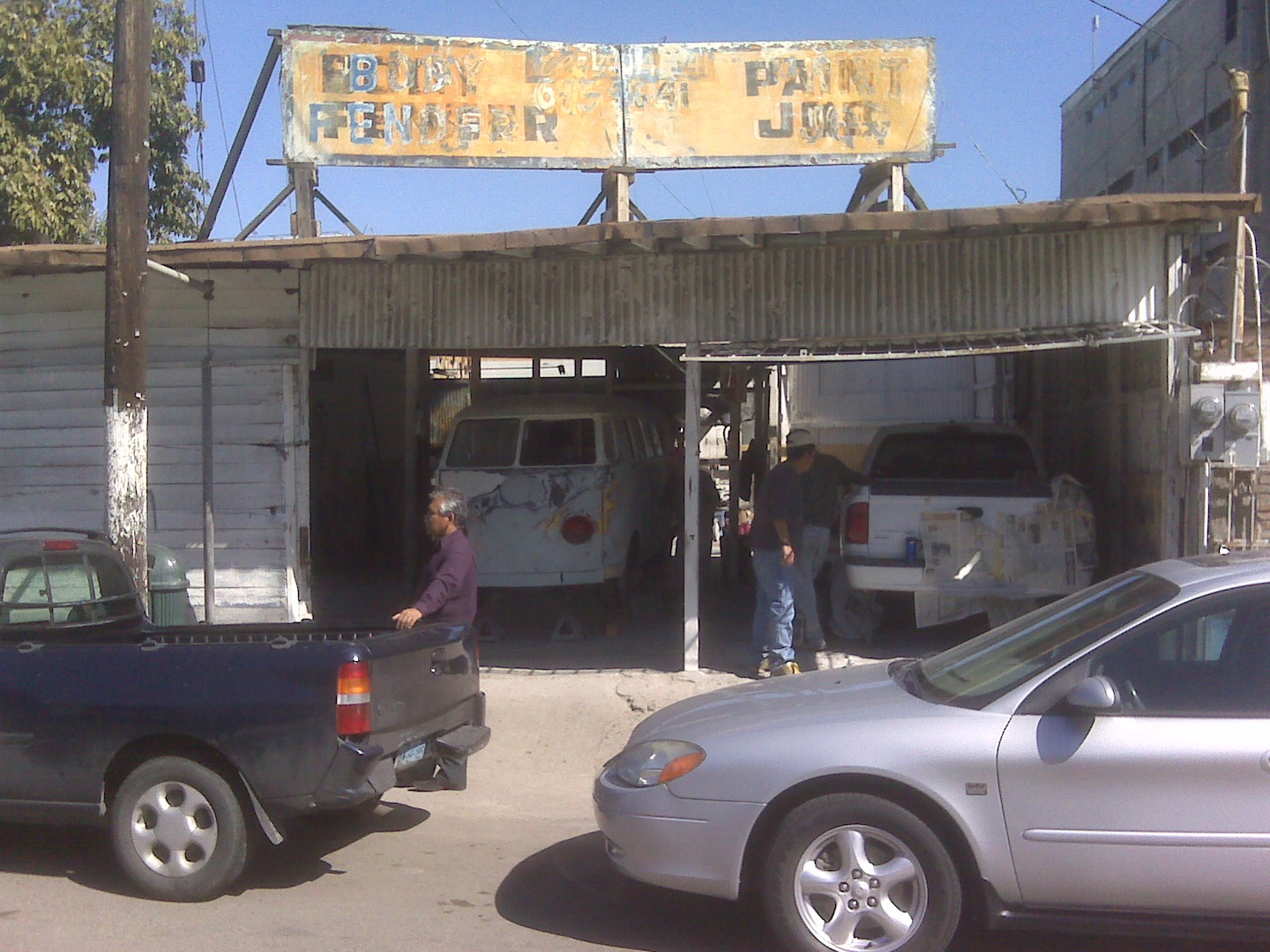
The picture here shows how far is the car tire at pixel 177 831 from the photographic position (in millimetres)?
5195

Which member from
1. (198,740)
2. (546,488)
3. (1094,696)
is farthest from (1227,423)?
(198,740)

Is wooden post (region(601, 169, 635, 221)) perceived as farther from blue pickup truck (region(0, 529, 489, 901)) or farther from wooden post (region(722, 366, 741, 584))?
blue pickup truck (region(0, 529, 489, 901))

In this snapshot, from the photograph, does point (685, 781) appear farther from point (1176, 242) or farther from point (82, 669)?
point (1176, 242)

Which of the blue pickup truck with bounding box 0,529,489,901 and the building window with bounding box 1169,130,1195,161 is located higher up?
the building window with bounding box 1169,130,1195,161

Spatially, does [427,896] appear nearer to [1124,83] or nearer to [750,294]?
[750,294]

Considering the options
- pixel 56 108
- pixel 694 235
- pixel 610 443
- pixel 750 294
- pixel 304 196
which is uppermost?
pixel 56 108

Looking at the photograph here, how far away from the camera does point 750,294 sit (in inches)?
359

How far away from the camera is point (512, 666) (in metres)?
9.70

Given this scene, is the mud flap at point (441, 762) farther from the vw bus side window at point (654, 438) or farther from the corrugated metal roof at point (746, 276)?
the vw bus side window at point (654, 438)

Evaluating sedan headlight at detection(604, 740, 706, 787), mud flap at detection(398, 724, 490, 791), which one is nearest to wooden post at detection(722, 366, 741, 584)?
mud flap at detection(398, 724, 490, 791)

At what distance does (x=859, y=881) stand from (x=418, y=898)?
2091 mm

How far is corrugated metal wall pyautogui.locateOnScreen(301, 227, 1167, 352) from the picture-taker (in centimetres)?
853

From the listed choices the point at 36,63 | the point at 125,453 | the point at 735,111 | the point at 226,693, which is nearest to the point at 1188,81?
the point at 735,111

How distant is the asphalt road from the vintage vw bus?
3194 mm
